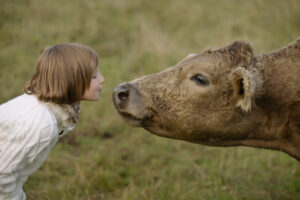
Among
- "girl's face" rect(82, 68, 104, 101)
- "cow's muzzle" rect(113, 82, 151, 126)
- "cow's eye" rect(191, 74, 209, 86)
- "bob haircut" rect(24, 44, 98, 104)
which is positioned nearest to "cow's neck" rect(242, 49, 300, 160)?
"cow's eye" rect(191, 74, 209, 86)

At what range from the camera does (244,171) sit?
14.0 feet

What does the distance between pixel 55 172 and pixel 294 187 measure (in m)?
2.81

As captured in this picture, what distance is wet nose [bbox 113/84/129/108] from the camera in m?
2.69

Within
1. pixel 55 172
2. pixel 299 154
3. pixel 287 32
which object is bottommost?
pixel 55 172

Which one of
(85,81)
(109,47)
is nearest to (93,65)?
(85,81)

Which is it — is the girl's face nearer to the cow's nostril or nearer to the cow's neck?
the cow's nostril

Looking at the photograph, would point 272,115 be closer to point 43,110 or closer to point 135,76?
point 43,110

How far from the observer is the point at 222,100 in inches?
108

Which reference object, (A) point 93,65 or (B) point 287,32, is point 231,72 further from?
(B) point 287,32

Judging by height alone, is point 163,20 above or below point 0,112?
above

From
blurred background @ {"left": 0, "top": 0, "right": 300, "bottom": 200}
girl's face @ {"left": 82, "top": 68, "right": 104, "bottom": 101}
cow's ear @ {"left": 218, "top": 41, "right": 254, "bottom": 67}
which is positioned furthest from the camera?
blurred background @ {"left": 0, "top": 0, "right": 300, "bottom": 200}

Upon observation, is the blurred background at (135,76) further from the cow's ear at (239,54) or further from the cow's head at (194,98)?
the cow's ear at (239,54)

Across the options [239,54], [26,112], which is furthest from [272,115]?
[26,112]

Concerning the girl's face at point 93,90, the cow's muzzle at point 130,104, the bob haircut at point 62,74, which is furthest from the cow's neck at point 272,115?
the bob haircut at point 62,74
